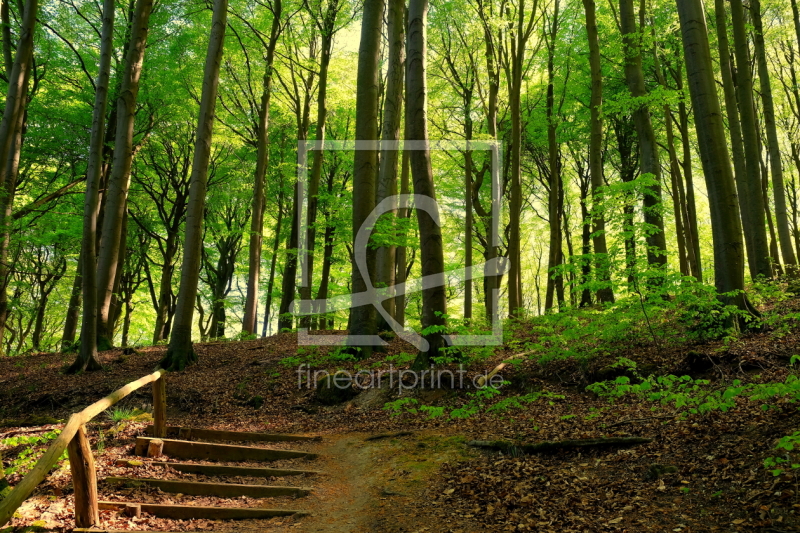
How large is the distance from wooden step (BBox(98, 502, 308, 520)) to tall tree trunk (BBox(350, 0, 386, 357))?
21.2ft

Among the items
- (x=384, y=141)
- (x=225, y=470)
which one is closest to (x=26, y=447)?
(x=225, y=470)

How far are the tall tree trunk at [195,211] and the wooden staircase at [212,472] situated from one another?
5303 mm

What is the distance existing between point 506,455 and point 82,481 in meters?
4.24

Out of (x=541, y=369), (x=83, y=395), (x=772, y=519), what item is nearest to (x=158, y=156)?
(x=83, y=395)

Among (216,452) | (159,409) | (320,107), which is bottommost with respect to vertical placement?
(216,452)

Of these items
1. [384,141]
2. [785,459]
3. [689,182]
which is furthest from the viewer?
[689,182]

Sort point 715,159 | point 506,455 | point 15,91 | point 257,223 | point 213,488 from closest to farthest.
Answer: point 213,488
point 506,455
point 715,159
point 15,91
point 257,223

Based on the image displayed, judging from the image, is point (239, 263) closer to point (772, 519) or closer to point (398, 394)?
point (398, 394)

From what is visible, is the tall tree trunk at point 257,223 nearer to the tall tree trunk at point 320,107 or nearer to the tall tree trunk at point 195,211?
the tall tree trunk at point 320,107

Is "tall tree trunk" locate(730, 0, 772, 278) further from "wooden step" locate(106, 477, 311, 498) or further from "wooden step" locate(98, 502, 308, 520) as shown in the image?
"wooden step" locate(98, 502, 308, 520)

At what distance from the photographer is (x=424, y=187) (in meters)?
9.17

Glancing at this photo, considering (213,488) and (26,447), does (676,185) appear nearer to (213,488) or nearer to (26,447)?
(213,488)

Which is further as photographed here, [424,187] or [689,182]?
[689,182]

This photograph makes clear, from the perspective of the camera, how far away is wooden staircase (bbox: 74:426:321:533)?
4516 mm
